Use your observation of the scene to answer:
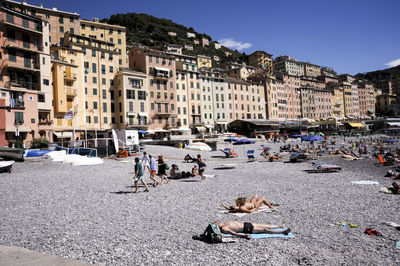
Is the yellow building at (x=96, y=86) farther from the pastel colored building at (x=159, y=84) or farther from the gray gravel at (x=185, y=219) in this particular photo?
the gray gravel at (x=185, y=219)

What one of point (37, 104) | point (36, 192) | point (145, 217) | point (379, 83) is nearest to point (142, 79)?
point (37, 104)

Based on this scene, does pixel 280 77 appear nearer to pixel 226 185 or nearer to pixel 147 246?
pixel 226 185

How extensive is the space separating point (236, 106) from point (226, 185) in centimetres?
5902

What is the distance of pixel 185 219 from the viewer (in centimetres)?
861

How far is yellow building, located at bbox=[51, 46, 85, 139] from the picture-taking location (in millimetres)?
41750

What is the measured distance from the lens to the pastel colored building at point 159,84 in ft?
182

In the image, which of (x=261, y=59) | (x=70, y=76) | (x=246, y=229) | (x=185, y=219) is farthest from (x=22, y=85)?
(x=261, y=59)

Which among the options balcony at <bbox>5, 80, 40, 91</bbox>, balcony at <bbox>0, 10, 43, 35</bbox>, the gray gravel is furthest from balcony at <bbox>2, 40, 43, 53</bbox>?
the gray gravel

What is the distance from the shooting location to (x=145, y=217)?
8883 millimetres

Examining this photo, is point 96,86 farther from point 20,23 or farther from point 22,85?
point 20,23

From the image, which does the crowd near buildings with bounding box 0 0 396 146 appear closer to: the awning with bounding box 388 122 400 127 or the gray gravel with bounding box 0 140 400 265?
the gray gravel with bounding box 0 140 400 265

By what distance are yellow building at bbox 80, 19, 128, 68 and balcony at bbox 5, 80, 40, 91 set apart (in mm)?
28372

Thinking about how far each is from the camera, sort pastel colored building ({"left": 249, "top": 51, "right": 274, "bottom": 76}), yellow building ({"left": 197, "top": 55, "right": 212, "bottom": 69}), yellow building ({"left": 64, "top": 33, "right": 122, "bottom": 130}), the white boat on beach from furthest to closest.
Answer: pastel colored building ({"left": 249, "top": 51, "right": 274, "bottom": 76})
yellow building ({"left": 197, "top": 55, "right": 212, "bottom": 69})
yellow building ({"left": 64, "top": 33, "right": 122, "bottom": 130})
the white boat on beach

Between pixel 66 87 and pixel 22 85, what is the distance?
8382mm
